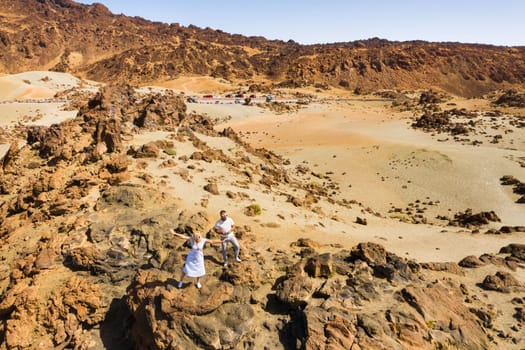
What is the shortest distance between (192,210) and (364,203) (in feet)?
50.0

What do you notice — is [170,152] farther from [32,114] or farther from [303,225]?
[32,114]

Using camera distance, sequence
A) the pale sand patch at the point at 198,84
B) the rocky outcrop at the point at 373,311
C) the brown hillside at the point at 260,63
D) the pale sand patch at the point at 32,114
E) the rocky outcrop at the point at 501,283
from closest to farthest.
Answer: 1. the rocky outcrop at the point at 373,311
2. the rocky outcrop at the point at 501,283
3. the pale sand patch at the point at 32,114
4. the pale sand patch at the point at 198,84
5. the brown hillside at the point at 260,63

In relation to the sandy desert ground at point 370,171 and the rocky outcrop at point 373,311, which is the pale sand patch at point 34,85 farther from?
the rocky outcrop at point 373,311

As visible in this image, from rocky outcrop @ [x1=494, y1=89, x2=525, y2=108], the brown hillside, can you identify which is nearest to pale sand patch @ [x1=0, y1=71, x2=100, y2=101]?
the brown hillside

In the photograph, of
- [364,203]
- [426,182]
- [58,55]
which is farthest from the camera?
[58,55]

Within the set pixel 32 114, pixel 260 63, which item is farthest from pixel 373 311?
pixel 260 63

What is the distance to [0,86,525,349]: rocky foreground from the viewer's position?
714 cm

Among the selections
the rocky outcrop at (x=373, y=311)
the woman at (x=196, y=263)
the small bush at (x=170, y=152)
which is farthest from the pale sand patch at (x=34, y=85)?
the rocky outcrop at (x=373, y=311)

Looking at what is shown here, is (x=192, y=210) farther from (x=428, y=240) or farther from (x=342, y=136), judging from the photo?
(x=342, y=136)

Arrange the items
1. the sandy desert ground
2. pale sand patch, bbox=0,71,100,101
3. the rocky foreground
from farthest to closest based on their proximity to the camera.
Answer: pale sand patch, bbox=0,71,100,101
the sandy desert ground
the rocky foreground

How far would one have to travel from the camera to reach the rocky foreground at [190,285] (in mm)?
7141

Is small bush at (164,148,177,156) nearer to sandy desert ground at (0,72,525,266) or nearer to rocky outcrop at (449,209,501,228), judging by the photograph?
sandy desert ground at (0,72,525,266)

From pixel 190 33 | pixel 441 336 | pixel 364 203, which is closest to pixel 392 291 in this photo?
pixel 441 336

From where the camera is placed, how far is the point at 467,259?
42.1 ft
